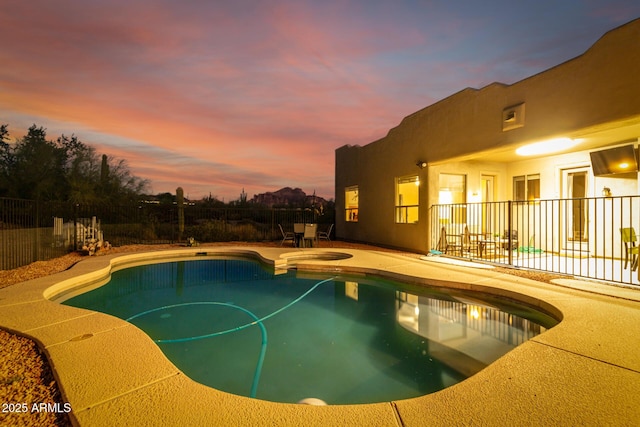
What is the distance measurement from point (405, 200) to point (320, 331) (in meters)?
7.05

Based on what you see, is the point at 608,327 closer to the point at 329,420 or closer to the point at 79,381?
the point at 329,420

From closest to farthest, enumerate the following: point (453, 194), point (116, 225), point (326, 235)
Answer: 1. point (453, 194)
2. point (116, 225)
3. point (326, 235)

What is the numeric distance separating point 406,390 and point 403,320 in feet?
5.77

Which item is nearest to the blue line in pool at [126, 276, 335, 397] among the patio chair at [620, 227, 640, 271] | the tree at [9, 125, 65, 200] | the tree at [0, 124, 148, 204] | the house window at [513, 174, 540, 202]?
the patio chair at [620, 227, 640, 271]

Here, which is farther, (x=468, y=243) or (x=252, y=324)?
(x=468, y=243)

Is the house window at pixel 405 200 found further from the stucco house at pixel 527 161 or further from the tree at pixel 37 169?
the tree at pixel 37 169

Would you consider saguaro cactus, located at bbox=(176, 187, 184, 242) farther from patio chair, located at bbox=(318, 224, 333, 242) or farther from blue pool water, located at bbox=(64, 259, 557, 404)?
patio chair, located at bbox=(318, 224, 333, 242)

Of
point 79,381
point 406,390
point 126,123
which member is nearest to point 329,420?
point 406,390

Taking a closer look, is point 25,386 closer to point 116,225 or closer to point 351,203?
point 351,203

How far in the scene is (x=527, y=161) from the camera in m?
8.78

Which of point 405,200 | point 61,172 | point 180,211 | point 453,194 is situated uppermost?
point 61,172

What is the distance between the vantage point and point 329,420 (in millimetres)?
1580

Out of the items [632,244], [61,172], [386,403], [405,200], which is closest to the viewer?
[386,403]

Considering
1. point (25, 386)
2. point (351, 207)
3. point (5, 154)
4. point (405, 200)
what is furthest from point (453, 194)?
point (5, 154)
